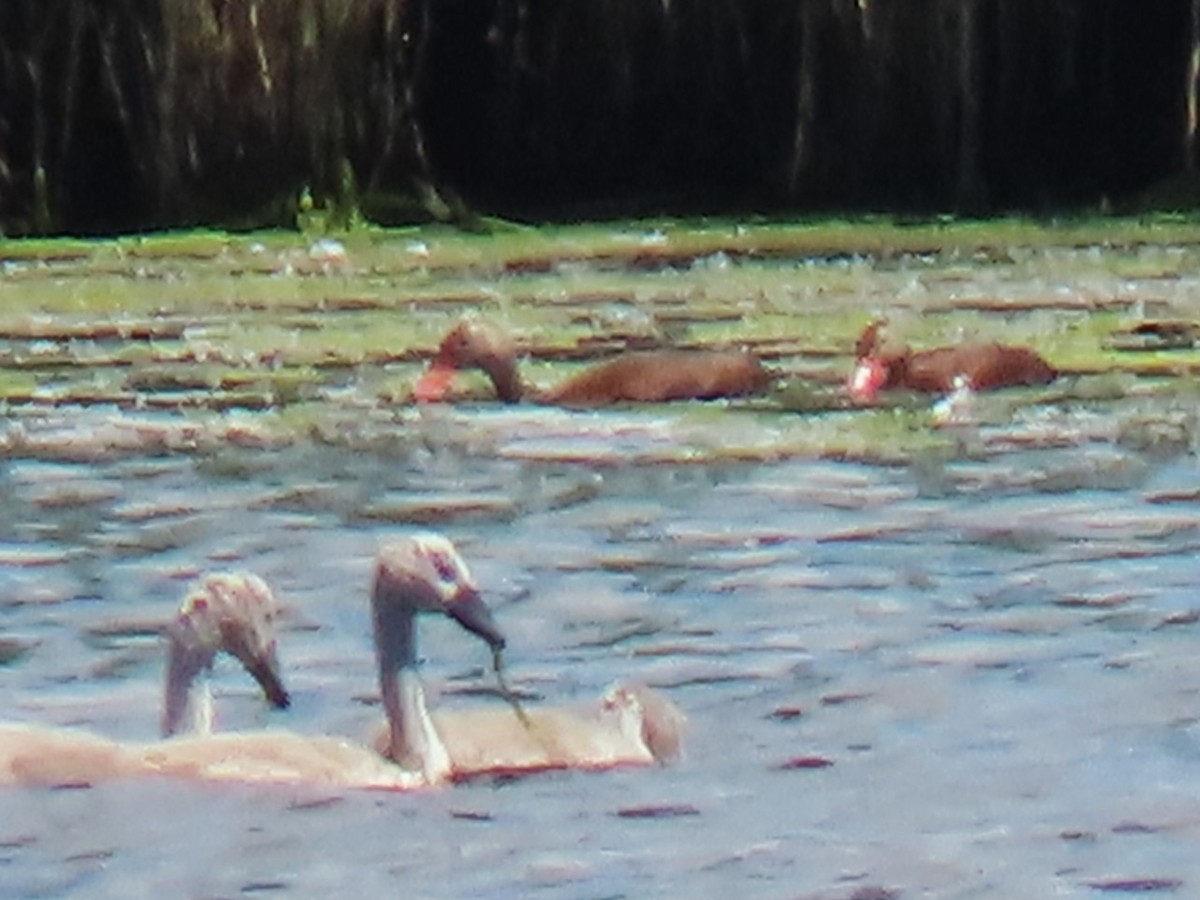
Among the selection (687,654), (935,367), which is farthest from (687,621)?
(935,367)

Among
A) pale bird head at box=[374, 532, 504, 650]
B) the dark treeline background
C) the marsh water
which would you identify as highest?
pale bird head at box=[374, 532, 504, 650]

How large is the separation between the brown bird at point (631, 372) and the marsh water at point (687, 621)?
0.10 metres

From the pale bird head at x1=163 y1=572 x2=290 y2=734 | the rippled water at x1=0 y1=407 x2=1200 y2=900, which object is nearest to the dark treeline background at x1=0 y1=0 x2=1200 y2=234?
the rippled water at x1=0 y1=407 x2=1200 y2=900

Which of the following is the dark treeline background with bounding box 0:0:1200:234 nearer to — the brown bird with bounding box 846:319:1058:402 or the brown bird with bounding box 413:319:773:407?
the brown bird with bounding box 413:319:773:407

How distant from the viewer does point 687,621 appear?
29.1 ft

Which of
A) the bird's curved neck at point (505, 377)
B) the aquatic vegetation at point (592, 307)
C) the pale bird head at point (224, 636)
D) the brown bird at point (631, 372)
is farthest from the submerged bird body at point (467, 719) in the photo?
the bird's curved neck at point (505, 377)

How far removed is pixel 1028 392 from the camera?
1308 cm

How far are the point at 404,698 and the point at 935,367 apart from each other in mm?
5992

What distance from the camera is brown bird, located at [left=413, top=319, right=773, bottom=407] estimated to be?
1289 cm

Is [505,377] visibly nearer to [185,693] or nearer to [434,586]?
[185,693]

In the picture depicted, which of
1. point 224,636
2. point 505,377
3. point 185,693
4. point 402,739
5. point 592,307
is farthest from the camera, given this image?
point 592,307

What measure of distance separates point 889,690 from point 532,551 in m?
2.12

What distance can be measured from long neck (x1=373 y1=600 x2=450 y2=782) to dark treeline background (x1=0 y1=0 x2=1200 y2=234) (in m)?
13.9

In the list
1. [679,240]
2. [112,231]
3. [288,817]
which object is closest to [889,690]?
[288,817]
